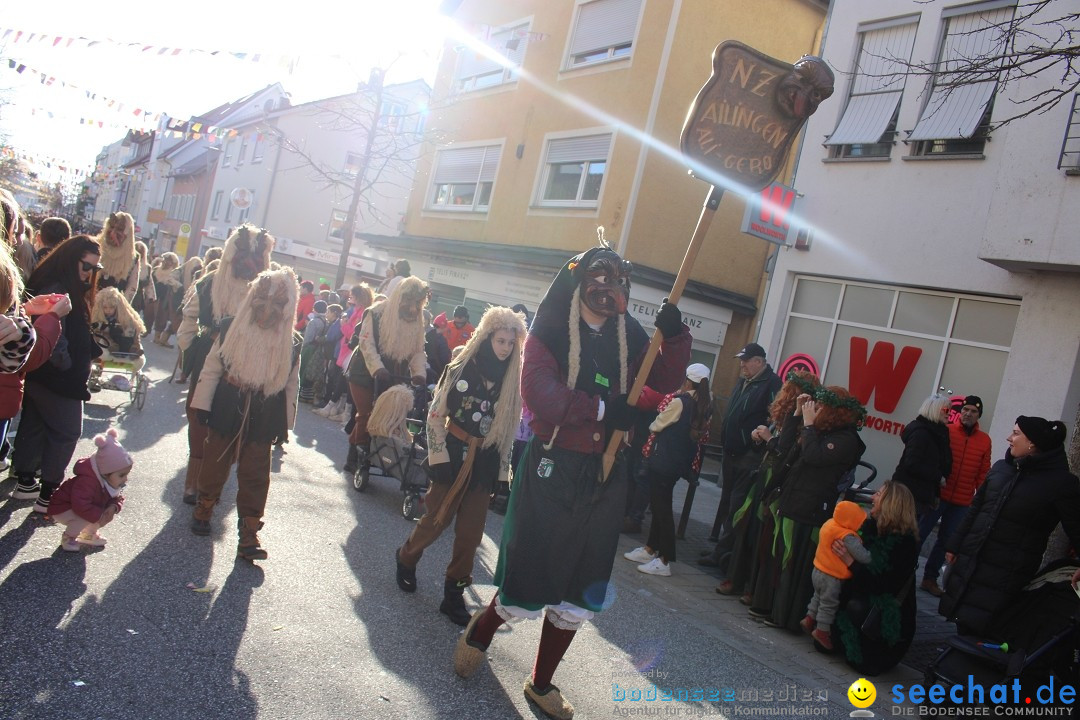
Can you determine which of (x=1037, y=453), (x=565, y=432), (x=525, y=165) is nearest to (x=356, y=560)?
(x=565, y=432)

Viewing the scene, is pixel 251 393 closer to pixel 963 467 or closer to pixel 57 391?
pixel 57 391

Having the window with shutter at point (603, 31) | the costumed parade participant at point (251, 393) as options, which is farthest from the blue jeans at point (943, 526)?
the window with shutter at point (603, 31)

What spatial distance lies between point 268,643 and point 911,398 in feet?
32.1

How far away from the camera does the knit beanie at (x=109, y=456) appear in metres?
4.82

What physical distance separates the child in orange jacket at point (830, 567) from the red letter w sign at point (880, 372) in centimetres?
629

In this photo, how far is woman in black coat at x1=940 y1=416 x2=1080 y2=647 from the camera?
519 centimetres

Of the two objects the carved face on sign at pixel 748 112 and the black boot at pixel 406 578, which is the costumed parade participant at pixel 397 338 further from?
the carved face on sign at pixel 748 112

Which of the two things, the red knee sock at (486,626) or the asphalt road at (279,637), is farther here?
the red knee sock at (486,626)

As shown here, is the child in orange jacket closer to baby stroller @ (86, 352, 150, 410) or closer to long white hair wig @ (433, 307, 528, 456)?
long white hair wig @ (433, 307, 528, 456)

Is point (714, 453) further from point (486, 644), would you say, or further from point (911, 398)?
point (486, 644)

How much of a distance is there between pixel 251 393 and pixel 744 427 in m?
4.44

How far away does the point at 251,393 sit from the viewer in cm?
541

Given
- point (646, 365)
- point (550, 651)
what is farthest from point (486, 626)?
point (646, 365)

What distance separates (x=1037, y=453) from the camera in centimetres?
535
